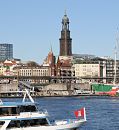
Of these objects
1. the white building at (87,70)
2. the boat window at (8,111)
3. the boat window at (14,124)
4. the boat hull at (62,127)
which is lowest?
the boat hull at (62,127)

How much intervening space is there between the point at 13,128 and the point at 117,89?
307ft

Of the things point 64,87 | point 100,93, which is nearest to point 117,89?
point 100,93

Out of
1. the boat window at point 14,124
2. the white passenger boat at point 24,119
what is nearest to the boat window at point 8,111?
the white passenger boat at point 24,119

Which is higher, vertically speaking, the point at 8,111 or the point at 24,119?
the point at 8,111

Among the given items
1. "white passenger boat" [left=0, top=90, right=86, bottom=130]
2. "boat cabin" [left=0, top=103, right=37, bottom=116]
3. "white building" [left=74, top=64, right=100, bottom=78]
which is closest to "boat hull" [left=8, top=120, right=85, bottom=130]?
"white passenger boat" [left=0, top=90, right=86, bottom=130]

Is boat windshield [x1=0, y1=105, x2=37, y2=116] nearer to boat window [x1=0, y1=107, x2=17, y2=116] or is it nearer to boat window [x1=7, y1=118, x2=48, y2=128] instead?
boat window [x1=0, y1=107, x2=17, y2=116]

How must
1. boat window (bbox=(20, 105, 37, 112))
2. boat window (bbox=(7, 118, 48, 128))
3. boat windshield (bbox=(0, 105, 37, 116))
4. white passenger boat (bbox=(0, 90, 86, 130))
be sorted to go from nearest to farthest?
white passenger boat (bbox=(0, 90, 86, 130))
boat window (bbox=(7, 118, 48, 128))
boat windshield (bbox=(0, 105, 37, 116))
boat window (bbox=(20, 105, 37, 112))

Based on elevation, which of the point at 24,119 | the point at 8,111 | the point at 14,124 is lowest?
the point at 14,124

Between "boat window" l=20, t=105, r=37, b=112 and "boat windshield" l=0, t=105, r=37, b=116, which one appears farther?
"boat window" l=20, t=105, r=37, b=112

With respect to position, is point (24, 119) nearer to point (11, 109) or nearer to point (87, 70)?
point (11, 109)

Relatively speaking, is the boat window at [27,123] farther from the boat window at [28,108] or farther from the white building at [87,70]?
the white building at [87,70]

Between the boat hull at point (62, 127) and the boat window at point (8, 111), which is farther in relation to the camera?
the boat window at point (8, 111)

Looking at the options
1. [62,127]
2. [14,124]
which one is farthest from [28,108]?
[62,127]

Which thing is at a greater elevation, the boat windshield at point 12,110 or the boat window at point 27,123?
the boat windshield at point 12,110
